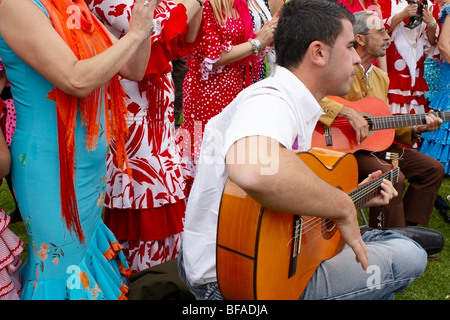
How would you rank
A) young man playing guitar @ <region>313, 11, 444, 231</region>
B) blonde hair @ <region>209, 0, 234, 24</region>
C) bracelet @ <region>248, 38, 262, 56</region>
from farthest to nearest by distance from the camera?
1. young man playing guitar @ <region>313, 11, 444, 231</region>
2. bracelet @ <region>248, 38, 262, 56</region>
3. blonde hair @ <region>209, 0, 234, 24</region>

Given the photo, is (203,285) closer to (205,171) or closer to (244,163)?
→ (205,171)

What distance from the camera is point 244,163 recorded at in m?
1.47

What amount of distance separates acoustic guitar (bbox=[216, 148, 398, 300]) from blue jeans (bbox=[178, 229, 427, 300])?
0.23ft

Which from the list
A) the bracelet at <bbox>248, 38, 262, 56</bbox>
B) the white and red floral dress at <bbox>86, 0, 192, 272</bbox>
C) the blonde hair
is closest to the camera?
the white and red floral dress at <bbox>86, 0, 192, 272</bbox>

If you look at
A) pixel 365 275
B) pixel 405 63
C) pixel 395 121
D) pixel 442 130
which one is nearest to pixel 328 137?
pixel 395 121

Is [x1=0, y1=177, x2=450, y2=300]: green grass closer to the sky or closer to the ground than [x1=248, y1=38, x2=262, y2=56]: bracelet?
closer to the ground

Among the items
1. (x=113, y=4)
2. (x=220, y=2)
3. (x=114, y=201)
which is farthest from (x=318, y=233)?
(x=220, y=2)

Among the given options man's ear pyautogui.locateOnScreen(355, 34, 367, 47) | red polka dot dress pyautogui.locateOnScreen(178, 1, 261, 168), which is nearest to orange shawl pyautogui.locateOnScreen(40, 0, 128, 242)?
red polka dot dress pyautogui.locateOnScreen(178, 1, 261, 168)

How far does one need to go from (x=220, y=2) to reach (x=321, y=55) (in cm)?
145

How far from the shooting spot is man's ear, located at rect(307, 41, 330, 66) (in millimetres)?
1821

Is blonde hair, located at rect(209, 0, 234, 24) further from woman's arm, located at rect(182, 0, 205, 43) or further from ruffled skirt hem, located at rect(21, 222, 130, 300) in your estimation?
ruffled skirt hem, located at rect(21, 222, 130, 300)

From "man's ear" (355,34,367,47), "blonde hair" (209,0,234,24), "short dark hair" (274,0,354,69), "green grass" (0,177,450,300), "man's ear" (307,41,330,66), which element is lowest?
"green grass" (0,177,450,300)

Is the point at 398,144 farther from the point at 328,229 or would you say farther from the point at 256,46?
the point at 328,229

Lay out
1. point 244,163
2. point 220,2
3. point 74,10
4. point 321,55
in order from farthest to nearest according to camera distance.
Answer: point 220,2
point 321,55
point 74,10
point 244,163
